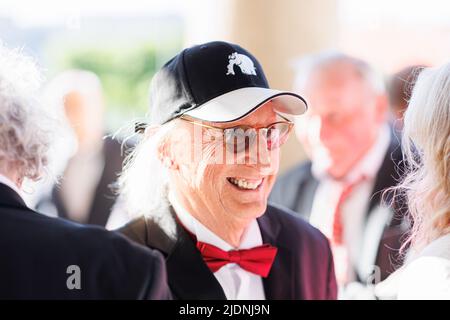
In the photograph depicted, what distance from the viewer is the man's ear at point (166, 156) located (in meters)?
1.83

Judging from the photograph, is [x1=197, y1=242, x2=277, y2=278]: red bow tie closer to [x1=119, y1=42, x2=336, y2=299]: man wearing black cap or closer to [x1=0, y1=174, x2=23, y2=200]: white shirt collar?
[x1=119, y1=42, x2=336, y2=299]: man wearing black cap

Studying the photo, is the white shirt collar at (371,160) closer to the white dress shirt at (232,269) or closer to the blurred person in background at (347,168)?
the blurred person in background at (347,168)

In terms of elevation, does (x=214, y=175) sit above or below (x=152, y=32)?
below

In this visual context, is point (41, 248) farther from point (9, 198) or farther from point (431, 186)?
point (431, 186)

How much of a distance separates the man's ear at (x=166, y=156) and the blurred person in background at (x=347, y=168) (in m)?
0.43

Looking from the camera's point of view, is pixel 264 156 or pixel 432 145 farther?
pixel 264 156

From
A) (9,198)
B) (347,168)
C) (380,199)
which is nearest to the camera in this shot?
(9,198)

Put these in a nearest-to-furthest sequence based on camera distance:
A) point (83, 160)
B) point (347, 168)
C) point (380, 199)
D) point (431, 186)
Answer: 1. point (431, 186)
2. point (83, 160)
3. point (380, 199)
4. point (347, 168)

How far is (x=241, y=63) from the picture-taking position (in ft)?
5.97

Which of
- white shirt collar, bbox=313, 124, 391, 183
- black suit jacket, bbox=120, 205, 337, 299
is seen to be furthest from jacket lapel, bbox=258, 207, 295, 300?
white shirt collar, bbox=313, 124, 391, 183

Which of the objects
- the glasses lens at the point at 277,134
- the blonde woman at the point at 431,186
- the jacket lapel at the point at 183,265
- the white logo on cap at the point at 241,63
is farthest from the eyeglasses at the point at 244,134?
the blonde woman at the point at 431,186

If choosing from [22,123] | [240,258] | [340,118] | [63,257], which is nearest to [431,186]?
[240,258]

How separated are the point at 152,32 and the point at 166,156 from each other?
0.48 m

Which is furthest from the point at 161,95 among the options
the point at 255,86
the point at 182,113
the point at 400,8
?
the point at 400,8
